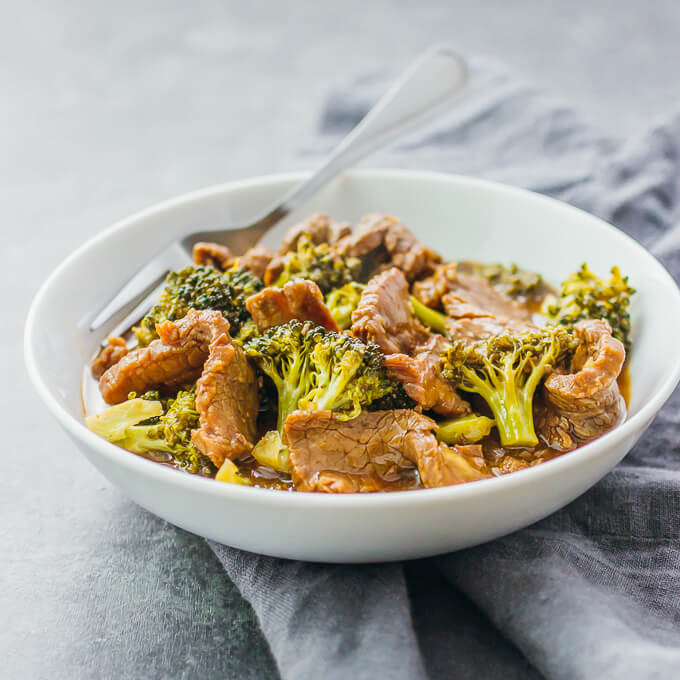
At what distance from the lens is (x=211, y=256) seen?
415cm

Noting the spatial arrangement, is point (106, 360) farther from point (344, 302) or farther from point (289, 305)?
point (344, 302)

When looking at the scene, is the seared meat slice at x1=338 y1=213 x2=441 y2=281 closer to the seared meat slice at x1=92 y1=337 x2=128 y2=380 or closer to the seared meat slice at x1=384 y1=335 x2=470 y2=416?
the seared meat slice at x1=384 y1=335 x2=470 y2=416

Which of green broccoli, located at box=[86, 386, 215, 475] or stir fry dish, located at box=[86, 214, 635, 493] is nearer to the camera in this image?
stir fry dish, located at box=[86, 214, 635, 493]

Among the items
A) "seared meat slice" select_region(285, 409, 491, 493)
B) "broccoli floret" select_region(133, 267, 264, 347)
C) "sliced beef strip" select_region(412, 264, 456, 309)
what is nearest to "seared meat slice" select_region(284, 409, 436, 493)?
"seared meat slice" select_region(285, 409, 491, 493)

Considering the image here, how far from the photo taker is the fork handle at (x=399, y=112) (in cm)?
471

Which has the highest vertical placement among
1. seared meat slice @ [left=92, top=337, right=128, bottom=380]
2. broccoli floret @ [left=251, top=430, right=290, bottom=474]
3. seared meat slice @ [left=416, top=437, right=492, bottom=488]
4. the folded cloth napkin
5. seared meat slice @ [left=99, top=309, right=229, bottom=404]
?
seared meat slice @ [left=99, top=309, right=229, bottom=404]

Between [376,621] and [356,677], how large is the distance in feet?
0.70

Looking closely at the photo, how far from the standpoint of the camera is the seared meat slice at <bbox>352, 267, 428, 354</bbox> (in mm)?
3197

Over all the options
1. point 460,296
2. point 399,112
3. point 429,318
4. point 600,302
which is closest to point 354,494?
point 429,318

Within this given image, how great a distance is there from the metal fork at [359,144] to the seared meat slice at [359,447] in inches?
57.8

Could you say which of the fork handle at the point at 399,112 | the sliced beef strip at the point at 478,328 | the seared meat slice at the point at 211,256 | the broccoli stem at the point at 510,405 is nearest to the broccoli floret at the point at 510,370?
the broccoli stem at the point at 510,405

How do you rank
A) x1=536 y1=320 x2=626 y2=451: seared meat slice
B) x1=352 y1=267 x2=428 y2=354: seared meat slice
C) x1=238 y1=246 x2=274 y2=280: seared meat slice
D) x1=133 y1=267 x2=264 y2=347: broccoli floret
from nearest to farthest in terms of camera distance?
x1=536 y1=320 x2=626 y2=451: seared meat slice
x1=352 y1=267 x2=428 y2=354: seared meat slice
x1=133 y1=267 x2=264 y2=347: broccoli floret
x1=238 y1=246 x2=274 y2=280: seared meat slice

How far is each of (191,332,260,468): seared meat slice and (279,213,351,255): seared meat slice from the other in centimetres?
A: 116

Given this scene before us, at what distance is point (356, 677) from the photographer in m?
2.43
